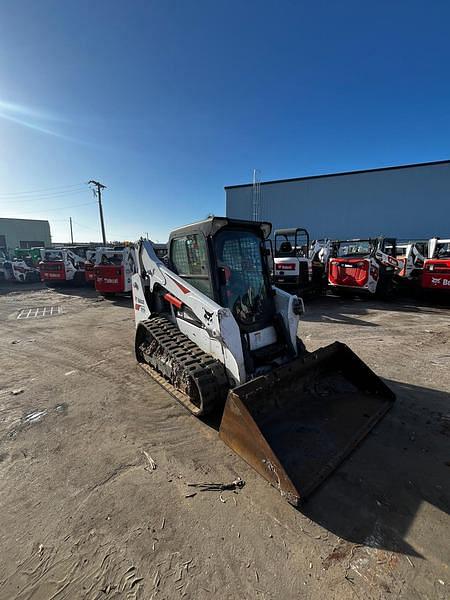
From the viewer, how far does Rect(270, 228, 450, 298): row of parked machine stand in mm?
9078

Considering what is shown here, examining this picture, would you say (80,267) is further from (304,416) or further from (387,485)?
(387,485)

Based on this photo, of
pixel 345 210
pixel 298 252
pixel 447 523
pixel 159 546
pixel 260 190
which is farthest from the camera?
pixel 260 190

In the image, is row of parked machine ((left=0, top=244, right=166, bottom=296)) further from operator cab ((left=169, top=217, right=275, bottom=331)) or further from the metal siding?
the metal siding

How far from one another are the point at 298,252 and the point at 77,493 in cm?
1026

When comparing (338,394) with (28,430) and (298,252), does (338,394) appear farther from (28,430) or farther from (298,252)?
(298,252)

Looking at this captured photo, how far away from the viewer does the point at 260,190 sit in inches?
1236

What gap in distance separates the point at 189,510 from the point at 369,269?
30.3ft

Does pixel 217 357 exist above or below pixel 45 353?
above

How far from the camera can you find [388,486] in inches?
87.4

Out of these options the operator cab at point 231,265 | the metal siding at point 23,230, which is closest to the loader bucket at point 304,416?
the operator cab at point 231,265

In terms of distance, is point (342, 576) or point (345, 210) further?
point (345, 210)

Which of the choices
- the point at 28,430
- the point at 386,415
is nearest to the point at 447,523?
the point at 386,415

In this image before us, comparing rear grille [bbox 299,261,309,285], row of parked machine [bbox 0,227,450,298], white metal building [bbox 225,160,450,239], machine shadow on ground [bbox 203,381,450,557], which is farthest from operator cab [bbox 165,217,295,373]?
white metal building [bbox 225,160,450,239]

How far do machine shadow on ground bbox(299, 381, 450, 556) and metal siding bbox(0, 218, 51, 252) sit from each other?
4936cm
